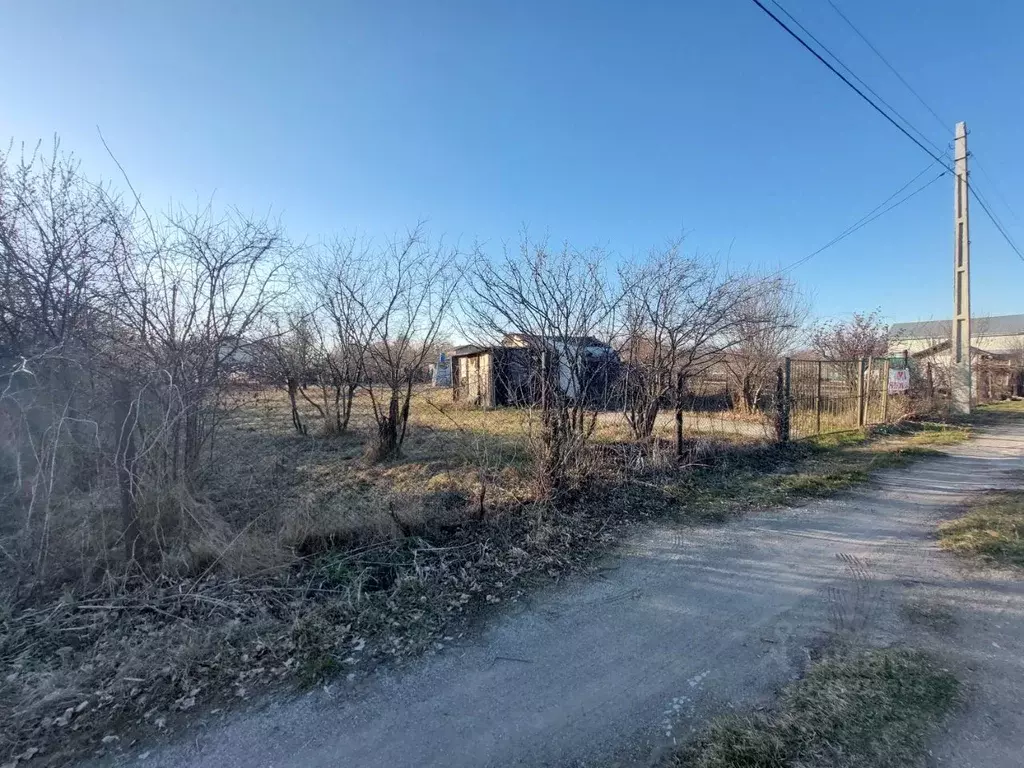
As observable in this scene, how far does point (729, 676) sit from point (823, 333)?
18007mm

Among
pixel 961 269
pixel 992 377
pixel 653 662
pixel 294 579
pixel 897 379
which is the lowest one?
pixel 653 662

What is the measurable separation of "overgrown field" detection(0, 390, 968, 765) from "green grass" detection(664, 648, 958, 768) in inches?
64.8

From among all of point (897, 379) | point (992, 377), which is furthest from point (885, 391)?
point (992, 377)

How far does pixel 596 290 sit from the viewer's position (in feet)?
21.6

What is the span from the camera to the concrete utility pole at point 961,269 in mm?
14578

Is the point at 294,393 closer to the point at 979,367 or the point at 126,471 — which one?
the point at 126,471

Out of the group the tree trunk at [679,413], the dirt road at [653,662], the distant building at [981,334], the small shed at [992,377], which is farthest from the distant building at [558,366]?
the distant building at [981,334]

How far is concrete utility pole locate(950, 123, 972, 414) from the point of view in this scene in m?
14.6

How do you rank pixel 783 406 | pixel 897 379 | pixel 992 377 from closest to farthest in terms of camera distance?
1. pixel 783 406
2. pixel 897 379
3. pixel 992 377

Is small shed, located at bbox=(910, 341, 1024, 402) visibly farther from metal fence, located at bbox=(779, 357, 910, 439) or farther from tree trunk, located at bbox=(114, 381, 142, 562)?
tree trunk, located at bbox=(114, 381, 142, 562)

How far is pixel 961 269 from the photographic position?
48.5 ft

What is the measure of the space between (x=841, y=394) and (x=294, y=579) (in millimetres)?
12276

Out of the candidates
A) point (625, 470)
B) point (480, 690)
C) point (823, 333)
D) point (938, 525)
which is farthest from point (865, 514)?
point (823, 333)

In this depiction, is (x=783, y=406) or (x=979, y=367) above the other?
(x=979, y=367)
